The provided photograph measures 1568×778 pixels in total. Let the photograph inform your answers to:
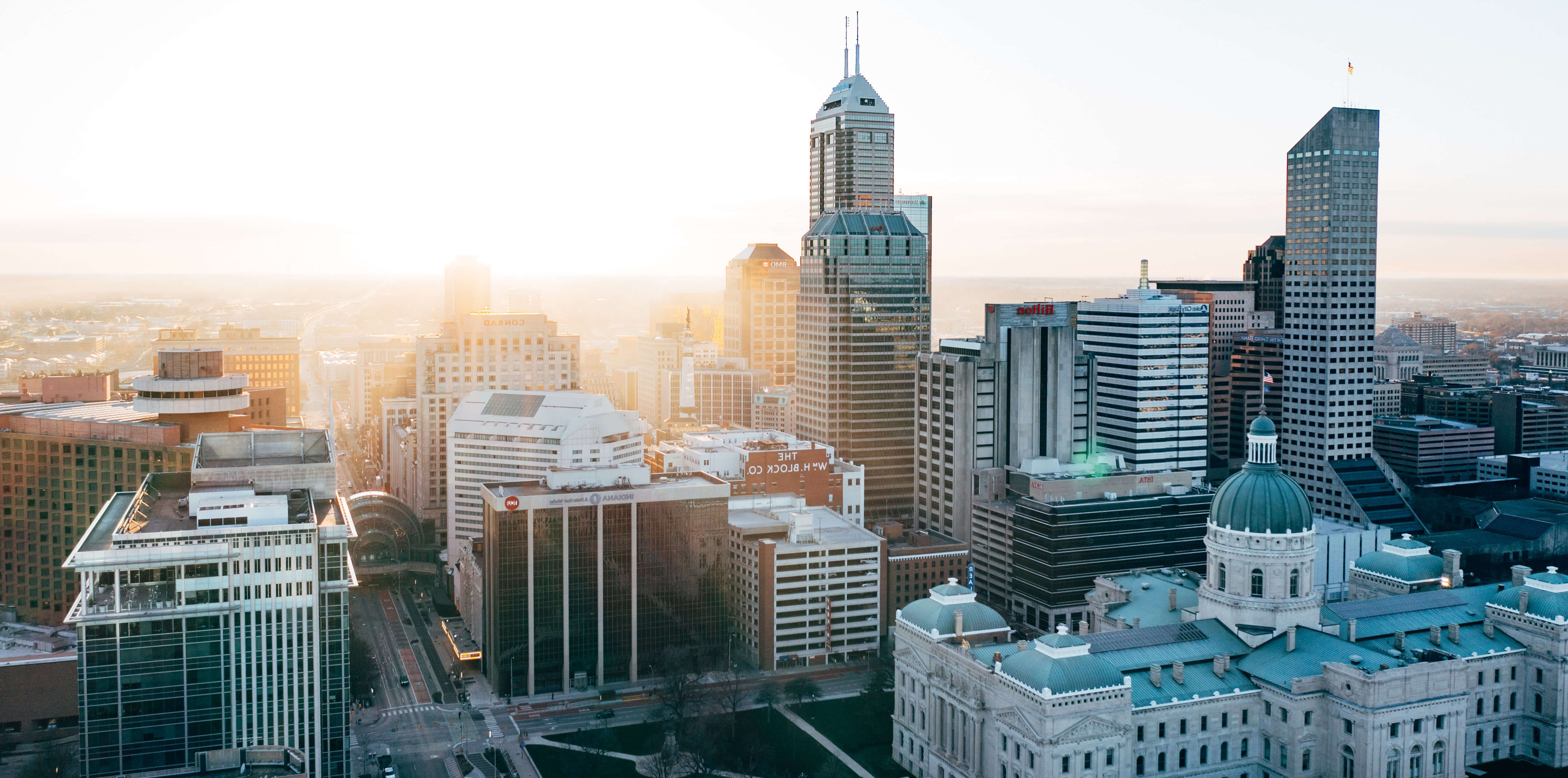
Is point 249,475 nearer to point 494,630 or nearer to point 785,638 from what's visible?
point 494,630

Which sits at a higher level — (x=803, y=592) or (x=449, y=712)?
(x=803, y=592)

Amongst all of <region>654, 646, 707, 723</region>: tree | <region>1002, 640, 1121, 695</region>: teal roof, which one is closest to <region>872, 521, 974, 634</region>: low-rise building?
<region>654, 646, 707, 723</region>: tree

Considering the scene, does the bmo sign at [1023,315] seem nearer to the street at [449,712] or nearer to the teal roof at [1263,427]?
the street at [449,712]

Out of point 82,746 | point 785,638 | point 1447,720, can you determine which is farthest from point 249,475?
point 1447,720

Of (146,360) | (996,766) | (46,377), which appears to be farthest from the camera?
(146,360)

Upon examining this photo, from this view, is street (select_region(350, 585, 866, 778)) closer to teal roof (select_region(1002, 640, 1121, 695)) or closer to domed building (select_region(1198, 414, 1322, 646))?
teal roof (select_region(1002, 640, 1121, 695))

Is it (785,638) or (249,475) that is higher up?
(249,475)

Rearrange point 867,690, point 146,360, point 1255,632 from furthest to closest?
point 146,360
point 867,690
point 1255,632

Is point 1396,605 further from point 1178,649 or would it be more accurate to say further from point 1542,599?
point 1178,649

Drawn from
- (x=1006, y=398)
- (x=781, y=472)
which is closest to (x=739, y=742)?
(x=781, y=472)
